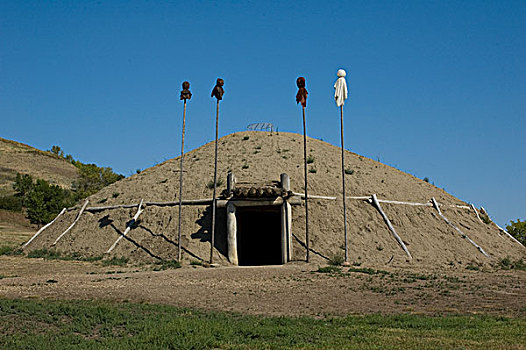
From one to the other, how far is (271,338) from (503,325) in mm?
4617

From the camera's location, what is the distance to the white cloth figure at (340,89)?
76.8 ft

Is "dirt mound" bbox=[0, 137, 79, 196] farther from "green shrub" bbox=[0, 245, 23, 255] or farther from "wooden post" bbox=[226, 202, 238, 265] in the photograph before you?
"wooden post" bbox=[226, 202, 238, 265]

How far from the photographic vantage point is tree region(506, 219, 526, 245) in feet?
111

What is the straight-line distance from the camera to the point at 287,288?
52.5ft

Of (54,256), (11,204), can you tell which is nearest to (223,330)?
(54,256)

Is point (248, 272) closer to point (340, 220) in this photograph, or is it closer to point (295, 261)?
point (295, 261)

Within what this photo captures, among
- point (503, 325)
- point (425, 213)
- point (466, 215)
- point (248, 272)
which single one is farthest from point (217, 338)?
point (466, 215)

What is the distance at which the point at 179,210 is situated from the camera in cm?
2353

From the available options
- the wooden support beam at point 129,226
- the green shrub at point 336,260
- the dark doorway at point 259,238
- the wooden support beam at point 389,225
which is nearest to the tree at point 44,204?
the wooden support beam at point 129,226

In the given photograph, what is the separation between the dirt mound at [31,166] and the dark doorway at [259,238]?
46.5 metres

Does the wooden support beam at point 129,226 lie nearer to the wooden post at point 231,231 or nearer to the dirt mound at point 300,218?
the dirt mound at point 300,218

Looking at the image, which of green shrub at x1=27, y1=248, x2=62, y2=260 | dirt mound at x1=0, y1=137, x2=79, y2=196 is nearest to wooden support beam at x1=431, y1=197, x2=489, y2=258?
green shrub at x1=27, y1=248, x2=62, y2=260

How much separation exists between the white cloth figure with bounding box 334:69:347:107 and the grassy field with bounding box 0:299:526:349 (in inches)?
529

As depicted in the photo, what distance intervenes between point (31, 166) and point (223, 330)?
78.9 metres
